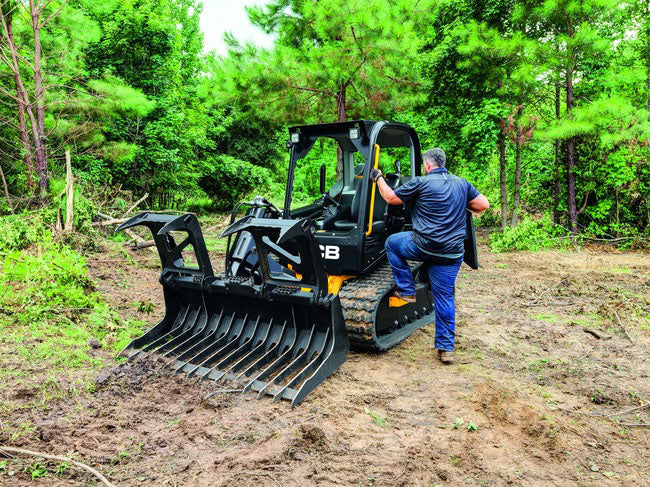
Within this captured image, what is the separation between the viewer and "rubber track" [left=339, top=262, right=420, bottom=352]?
4.15 m

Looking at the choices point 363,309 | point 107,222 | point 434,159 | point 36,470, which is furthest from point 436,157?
point 107,222

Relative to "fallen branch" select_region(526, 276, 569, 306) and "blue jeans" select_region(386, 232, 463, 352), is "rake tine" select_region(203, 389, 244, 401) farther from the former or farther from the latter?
"fallen branch" select_region(526, 276, 569, 306)

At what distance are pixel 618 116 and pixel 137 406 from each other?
→ 10855 millimetres

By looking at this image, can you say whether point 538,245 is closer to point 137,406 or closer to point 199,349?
point 199,349

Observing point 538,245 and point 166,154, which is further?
point 166,154

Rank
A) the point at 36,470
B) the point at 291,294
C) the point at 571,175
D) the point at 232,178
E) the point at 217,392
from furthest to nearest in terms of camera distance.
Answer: the point at 232,178, the point at 571,175, the point at 291,294, the point at 217,392, the point at 36,470

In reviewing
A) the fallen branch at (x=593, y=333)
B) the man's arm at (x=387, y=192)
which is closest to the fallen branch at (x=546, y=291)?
the fallen branch at (x=593, y=333)

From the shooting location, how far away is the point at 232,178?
1844cm

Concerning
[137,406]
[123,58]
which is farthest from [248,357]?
[123,58]

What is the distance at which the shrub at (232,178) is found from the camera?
1798 centimetres

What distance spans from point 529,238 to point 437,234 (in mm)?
8141

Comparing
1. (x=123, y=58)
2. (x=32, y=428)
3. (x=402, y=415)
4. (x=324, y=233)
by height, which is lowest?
(x=402, y=415)

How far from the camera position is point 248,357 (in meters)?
3.85

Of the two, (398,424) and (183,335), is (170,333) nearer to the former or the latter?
(183,335)
